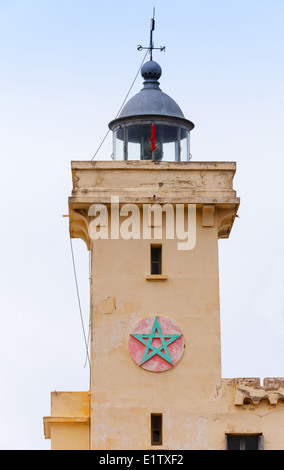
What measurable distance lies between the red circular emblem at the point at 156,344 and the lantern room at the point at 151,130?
4581 millimetres

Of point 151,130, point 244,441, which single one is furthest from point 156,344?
point 151,130

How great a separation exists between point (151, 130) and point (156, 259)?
3544mm

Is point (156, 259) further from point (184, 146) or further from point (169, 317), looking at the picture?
point (184, 146)

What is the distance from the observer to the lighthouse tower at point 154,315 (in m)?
63.2

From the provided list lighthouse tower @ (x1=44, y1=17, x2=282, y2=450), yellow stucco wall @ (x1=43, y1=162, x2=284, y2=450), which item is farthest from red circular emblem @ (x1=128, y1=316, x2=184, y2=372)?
yellow stucco wall @ (x1=43, y1=162, x2=284, y2=450)

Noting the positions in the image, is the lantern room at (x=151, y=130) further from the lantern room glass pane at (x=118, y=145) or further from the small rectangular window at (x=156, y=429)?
the small rectangular window at (x=156, y=429)

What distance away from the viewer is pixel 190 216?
212 ft

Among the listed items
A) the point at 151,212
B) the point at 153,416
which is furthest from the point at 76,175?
the point at 153,416

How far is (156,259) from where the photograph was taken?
64438 millimetres

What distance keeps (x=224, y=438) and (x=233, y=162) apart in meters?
6.51

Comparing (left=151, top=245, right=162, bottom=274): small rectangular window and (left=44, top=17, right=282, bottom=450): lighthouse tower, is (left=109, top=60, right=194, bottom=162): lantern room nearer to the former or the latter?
(left=44, top=17, right=282, bottom=450): lighthouse tower

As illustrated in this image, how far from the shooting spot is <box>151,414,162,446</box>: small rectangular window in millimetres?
63125

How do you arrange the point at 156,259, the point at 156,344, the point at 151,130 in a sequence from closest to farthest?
the point at 156,344, the point at 156,259, the point at 151,130
